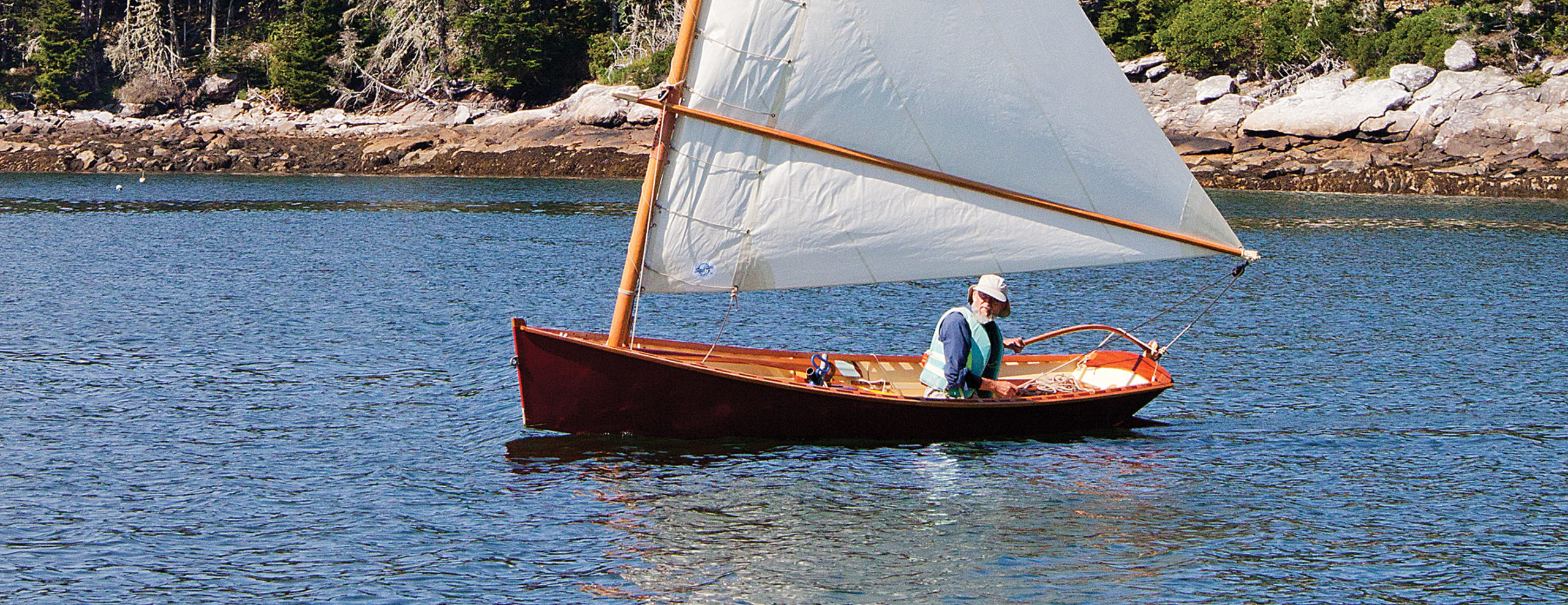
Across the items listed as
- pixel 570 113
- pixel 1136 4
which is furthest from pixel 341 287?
pixel 1136 4

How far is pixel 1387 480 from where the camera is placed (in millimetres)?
16953

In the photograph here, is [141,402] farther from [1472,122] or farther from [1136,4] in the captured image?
[1136,4]

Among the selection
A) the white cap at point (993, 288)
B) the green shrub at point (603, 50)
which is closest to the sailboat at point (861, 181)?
the white cap at point (993, 288)

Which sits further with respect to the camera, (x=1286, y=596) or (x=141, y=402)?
(x=141, y=402)

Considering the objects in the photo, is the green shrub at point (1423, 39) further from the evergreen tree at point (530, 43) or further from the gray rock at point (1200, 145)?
the evergreen tree at point (530, 43)

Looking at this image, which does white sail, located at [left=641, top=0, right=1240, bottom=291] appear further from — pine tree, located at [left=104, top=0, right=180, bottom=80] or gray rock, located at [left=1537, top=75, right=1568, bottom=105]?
pine tree, located at [left=104, top=0, right=180, bottom=80]

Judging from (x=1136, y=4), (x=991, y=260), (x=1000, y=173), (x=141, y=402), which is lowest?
(x=141, y=402)

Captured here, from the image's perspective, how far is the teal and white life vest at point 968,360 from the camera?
1692 cm

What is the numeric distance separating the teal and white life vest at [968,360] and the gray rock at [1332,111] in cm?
5691

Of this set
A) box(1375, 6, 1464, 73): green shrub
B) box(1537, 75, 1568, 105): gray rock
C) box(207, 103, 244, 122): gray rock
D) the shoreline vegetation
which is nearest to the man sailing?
the shoreline vegetation

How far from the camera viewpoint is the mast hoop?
1612cm

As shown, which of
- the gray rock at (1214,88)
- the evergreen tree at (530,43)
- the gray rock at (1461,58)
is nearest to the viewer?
the gray rock at (1461,58)

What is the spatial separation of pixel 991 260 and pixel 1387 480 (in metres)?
5.58

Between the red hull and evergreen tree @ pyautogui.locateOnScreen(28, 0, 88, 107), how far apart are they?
85231 mm
